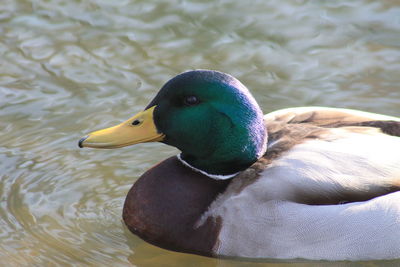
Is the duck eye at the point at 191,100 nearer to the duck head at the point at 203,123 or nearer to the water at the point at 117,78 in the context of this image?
the duck head at the point at 203,123

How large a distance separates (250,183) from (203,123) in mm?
535

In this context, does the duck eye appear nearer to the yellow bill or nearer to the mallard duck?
the mallard duck

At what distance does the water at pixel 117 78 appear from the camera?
270 inches

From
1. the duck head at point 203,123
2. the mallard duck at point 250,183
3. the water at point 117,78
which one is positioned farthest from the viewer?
the water at point 117,78

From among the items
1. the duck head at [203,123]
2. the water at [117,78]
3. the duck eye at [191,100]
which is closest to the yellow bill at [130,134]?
the duck head at [203,123]

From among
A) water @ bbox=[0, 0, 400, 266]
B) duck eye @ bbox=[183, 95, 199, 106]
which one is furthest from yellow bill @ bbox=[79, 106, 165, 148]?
water @ bbox=[0, 0, 400, 266]

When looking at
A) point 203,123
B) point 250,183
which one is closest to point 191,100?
point 203,123

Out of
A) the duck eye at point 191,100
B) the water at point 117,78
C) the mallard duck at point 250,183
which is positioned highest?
the duck eye at point 191,100

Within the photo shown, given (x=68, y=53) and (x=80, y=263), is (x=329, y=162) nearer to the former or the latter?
(x=80, y=263)

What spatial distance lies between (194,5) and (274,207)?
4.86 m

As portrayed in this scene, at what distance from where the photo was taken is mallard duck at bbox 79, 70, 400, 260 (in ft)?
20.5

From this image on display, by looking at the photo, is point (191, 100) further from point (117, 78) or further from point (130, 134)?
point (117, 78)

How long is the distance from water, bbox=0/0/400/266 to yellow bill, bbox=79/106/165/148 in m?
0.79

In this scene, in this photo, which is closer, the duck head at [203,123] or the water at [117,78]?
the duck head at [203,123]
